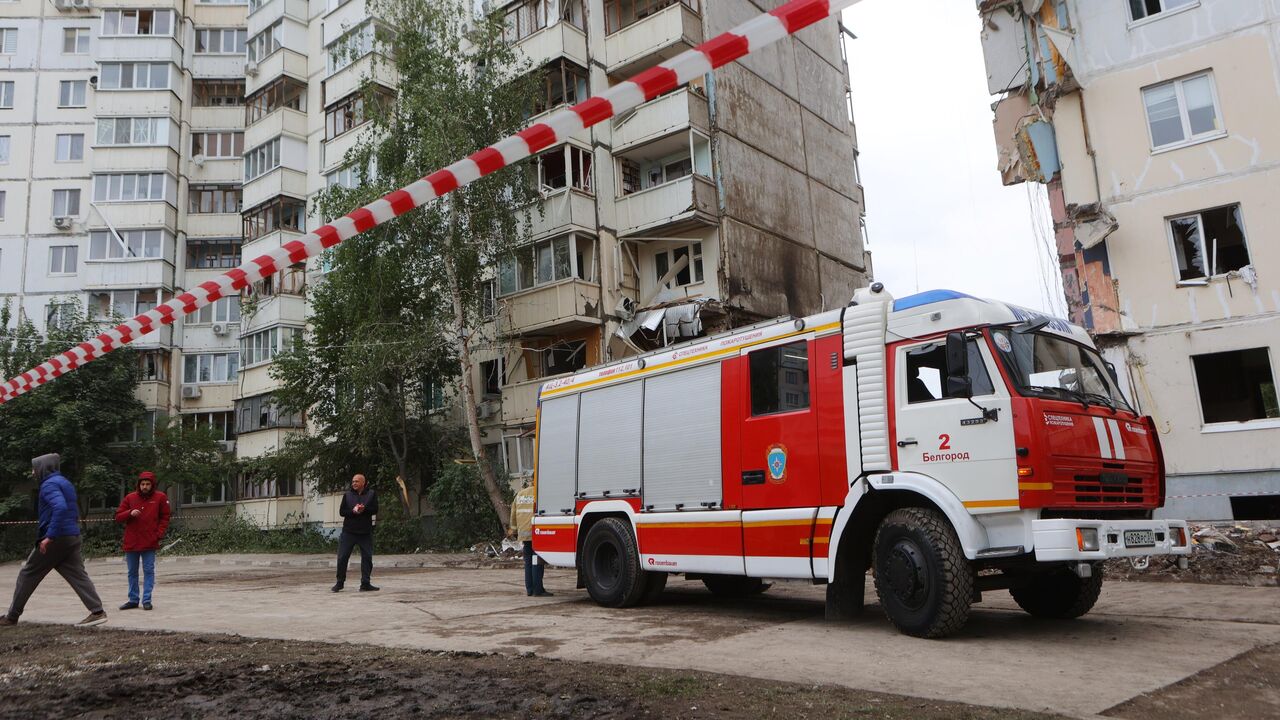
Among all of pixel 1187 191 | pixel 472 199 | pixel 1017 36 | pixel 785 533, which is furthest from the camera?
pixel 472 199

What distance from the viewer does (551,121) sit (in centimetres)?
589

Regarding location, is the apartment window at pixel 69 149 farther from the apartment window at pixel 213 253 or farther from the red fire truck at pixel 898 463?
the red fire truck at pixel 898 463

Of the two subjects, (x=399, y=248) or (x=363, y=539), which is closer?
(x=363, y=539)

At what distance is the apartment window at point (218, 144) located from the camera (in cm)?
4241

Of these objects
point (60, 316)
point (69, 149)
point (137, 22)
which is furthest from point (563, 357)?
point (69, 149)

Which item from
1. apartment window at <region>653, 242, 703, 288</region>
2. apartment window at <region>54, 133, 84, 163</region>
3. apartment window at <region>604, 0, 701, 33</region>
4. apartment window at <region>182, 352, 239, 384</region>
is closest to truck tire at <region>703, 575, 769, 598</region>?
apartment window at <region>653, 242, 703, 288</region>

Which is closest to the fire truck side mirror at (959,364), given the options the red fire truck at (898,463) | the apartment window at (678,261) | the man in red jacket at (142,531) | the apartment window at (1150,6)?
the red fire truck at (898,463)

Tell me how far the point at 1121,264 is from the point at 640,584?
43.6ft

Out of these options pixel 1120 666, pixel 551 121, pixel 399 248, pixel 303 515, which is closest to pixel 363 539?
pixel 551 121

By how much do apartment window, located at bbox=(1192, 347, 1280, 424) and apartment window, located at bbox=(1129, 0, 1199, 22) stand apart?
23.6ft

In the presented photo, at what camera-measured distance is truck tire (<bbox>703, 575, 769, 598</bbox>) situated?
11.4m

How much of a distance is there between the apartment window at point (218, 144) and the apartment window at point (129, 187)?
286 centimetres

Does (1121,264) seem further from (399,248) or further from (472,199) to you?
(399,248)

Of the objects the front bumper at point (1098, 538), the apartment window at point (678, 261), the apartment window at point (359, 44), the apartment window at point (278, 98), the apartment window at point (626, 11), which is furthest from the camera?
the apartment window at point (278, 98)
